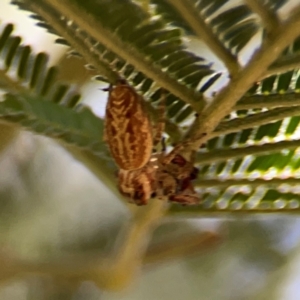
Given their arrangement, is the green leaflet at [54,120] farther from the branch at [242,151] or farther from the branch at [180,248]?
the branch at [180,248]

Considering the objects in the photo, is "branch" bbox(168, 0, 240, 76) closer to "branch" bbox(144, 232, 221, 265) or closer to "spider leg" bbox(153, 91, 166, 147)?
"spider leg" bbox(153, 91, 166, 147)

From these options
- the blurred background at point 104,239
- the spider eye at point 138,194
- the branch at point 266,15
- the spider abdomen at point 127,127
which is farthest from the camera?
the blurred background at point 104,239

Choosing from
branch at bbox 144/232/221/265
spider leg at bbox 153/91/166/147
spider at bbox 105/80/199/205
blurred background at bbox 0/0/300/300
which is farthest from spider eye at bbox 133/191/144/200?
blurred background at bbox 0/0/300/300

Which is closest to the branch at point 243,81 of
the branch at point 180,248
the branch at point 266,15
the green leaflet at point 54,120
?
the branch at point 266,15

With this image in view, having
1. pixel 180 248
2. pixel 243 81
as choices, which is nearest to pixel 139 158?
pixel 243 81

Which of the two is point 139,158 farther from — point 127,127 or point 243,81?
point 243,81
